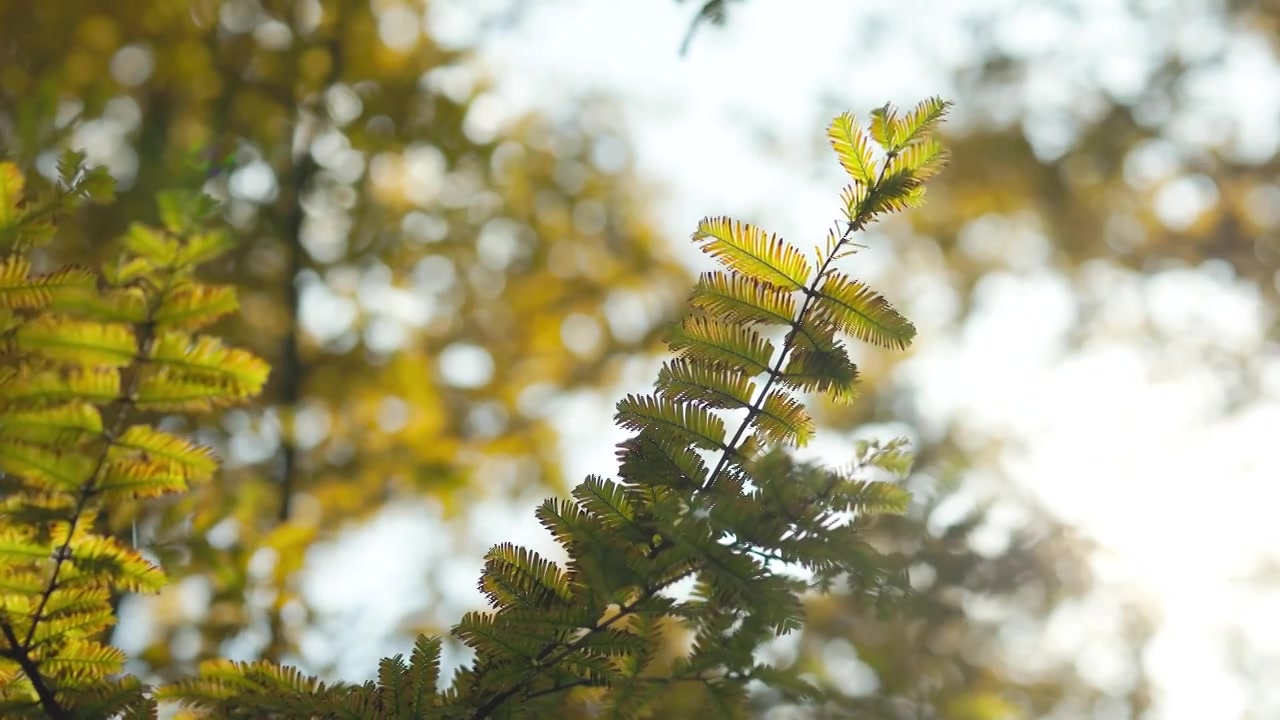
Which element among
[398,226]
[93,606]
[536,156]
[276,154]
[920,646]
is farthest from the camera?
[536,156]

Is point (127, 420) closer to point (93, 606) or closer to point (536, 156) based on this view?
point (93, 606)

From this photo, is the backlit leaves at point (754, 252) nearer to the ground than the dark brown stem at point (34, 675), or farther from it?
farther from it

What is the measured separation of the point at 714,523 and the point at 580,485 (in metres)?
0.10

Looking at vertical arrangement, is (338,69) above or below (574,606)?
above

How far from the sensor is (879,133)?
60 cm

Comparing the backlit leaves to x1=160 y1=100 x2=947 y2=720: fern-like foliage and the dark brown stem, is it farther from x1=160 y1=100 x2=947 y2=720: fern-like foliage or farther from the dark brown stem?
the dark brown stem

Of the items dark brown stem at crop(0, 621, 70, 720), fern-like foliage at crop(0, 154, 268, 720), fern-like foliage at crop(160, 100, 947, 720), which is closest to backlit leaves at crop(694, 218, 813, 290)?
fern-like foliage at crop(160, 100, 947, 720)

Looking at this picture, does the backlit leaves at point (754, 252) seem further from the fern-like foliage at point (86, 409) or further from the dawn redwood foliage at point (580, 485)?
the fern-like foliage at point (86, 409)

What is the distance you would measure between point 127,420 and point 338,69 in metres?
1.77

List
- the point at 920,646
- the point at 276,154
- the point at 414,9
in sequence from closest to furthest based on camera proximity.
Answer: the point at 920,646 < the point at 276,154 < the point at 414,9

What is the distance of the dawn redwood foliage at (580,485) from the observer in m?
0.57

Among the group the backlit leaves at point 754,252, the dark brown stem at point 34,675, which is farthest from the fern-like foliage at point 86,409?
the backlit leaves at point 754,252

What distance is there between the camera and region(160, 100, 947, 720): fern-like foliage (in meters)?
0.56

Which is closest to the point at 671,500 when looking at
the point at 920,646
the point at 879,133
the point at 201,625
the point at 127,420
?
the point at 879,133
